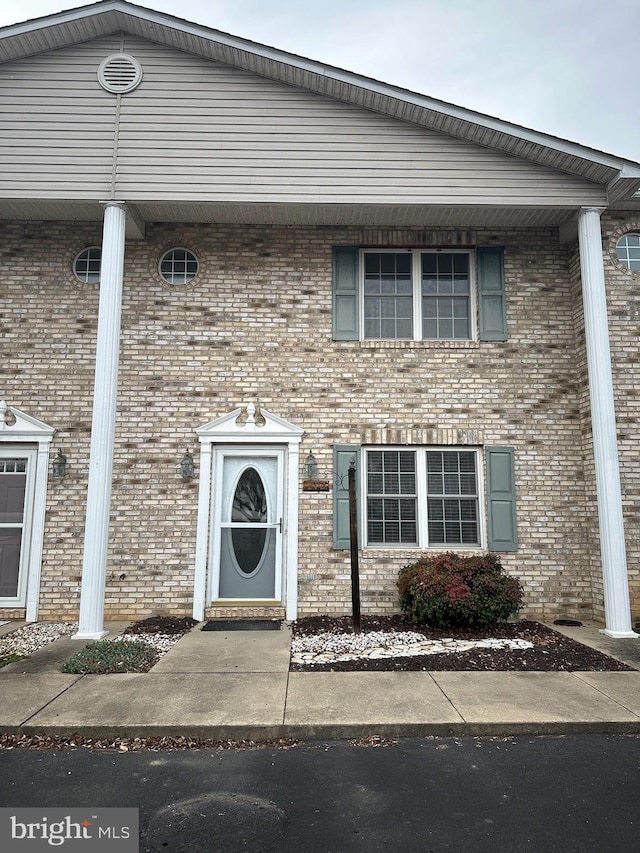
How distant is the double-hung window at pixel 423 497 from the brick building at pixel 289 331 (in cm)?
3

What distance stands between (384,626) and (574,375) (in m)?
4.22

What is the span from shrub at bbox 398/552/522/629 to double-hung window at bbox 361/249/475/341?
314cm

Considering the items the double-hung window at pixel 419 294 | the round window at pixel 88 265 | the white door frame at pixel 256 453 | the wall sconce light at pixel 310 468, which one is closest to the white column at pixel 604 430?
the double-hung window at pixel 419 294

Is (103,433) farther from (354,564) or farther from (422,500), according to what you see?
(422,500)

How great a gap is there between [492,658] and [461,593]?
99 centimetres

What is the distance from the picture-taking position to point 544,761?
3.73m

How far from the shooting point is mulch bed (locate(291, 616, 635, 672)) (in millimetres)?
5508

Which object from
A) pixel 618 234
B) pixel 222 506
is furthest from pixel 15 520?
pixel 618 234

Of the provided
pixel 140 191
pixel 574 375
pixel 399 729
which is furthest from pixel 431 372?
pixel 399 729

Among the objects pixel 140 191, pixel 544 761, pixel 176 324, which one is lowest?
pixel 544 761

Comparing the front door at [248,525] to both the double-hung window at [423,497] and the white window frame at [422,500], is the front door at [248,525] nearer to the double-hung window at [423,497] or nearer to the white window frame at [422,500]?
the white window frame at [422,500]

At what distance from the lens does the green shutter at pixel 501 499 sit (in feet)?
25.3

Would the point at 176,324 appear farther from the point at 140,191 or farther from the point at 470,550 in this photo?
the point at 470,550

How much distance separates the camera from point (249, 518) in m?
7.84
